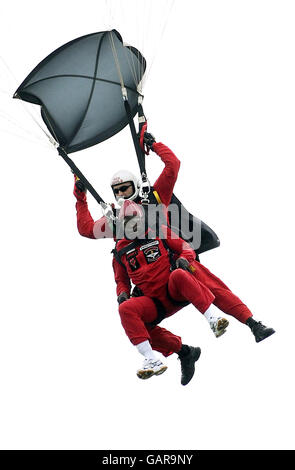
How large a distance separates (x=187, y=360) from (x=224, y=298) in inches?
40.8

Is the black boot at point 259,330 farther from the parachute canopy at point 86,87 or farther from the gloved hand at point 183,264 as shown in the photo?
the parachute canopy at point 86,87

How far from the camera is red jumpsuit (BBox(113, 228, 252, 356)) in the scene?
25.8 feet

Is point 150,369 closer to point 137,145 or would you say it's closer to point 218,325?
point 218,325

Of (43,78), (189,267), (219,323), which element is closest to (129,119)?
(43,78)

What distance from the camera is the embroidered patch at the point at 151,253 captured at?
26.7ft

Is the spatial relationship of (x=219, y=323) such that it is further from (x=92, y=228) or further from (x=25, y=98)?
(x=25, y=98)

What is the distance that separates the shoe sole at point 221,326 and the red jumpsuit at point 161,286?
8.2 inches

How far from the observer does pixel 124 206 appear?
819 cm

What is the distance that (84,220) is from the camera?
8.58 metres

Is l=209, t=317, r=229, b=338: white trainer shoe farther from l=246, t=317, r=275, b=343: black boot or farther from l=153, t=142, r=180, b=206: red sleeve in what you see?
l=153, t=142, r=180, b=206: red sleeve

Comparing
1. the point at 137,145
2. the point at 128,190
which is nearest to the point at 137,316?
the point at 128,190

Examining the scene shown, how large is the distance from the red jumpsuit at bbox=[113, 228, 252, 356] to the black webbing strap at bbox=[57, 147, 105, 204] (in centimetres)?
53

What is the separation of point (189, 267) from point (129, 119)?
5.49 ft

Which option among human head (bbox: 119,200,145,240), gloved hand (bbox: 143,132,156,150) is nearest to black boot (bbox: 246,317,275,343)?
human head (bbox: 119,200,145,240)
